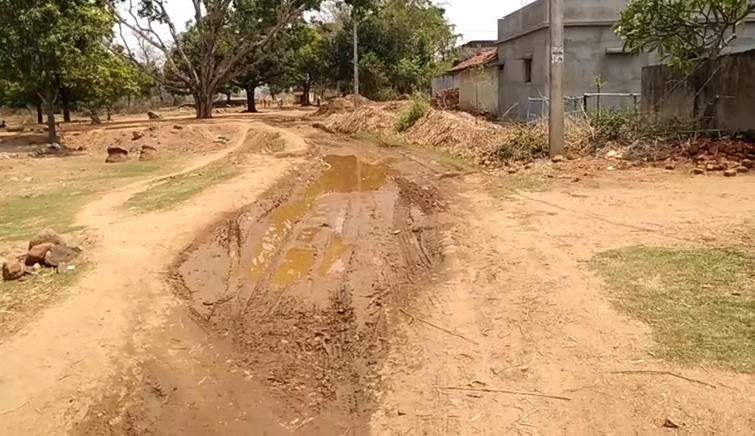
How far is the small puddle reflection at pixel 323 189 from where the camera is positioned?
7.80 meters

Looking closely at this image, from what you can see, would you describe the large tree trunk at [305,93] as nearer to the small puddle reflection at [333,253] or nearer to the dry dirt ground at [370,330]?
the dry dirt ground at [370,330]

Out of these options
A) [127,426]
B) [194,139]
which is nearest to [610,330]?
[127,426]

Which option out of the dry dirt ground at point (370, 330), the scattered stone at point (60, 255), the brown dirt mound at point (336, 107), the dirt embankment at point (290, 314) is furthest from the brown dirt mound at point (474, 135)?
the scattered stone at point (60, 255)

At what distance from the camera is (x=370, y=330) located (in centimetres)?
528

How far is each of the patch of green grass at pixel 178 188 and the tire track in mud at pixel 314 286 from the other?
1476 mm

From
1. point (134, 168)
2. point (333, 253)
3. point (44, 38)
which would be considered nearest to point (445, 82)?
point (44, 38)

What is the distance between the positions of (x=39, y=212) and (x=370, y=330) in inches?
284

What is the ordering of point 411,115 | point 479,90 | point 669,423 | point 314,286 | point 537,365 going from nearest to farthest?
point 669,423 < point 537,365 < point 314,286 < point 411,115 < point 479,90

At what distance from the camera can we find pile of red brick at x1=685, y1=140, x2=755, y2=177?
11.1m

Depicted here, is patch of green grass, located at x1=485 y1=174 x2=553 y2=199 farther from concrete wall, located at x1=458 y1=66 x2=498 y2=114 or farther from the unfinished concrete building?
concrete wall, located at x1=458 y1=66 x2=498 y2=114

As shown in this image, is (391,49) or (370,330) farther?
(391,49)

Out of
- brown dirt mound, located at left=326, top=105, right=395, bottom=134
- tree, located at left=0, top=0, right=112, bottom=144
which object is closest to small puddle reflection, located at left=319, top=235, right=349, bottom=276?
tree, located at left=0, top=0, right=112, bottom=144

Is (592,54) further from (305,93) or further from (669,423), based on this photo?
(305,93)

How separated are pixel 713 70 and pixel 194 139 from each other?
618 inches
